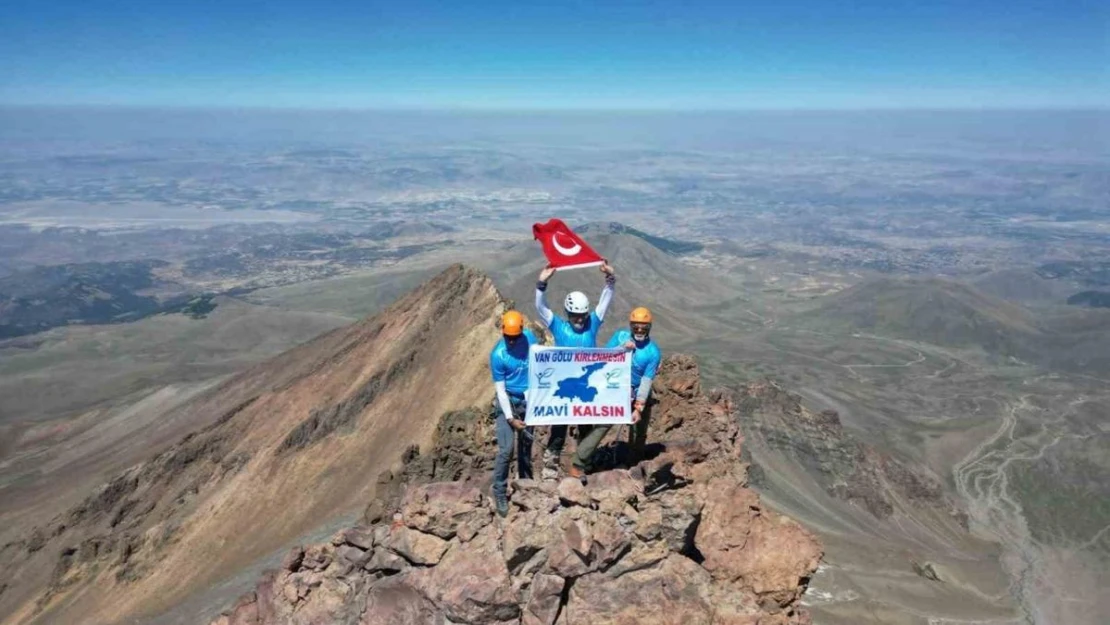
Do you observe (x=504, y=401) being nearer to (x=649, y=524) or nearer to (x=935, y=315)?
(x=649, y=524)

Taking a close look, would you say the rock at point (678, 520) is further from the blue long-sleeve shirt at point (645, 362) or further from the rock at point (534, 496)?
the blue long-sleeve shirt at point (645, 362)

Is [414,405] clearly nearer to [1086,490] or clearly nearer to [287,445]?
[287,445]

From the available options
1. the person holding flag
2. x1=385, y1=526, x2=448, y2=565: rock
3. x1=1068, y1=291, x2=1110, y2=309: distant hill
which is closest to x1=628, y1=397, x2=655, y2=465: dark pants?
the person holding flag

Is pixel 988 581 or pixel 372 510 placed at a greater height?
pixel 372 510

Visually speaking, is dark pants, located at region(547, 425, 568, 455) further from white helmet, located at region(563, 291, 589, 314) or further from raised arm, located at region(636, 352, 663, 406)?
white helmet, located at region(563, 291, 589, 314)

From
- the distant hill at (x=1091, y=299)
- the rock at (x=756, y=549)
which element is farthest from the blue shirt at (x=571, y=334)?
the distant hill at (x=1091, y=299)

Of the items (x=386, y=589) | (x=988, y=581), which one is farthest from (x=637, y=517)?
(x=988, y=581)
